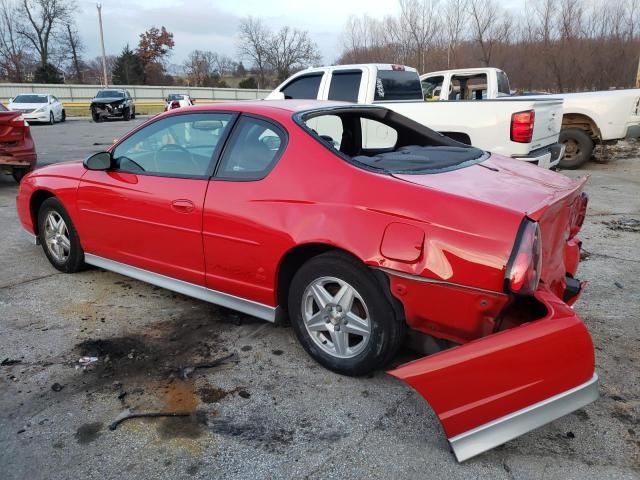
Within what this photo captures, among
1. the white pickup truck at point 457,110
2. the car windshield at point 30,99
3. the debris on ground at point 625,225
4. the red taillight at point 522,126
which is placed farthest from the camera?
the car windshield at point 30,99

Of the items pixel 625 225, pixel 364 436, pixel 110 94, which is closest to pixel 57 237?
pixel 364 436

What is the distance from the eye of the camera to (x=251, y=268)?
333 cm

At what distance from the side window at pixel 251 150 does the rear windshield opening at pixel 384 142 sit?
8.4 inches

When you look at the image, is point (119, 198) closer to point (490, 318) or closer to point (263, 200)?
point (263, 200)

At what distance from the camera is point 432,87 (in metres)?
11.8

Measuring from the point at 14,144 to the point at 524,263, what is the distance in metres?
8.90

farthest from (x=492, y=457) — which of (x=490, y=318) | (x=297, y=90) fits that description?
(x=297, y=90)

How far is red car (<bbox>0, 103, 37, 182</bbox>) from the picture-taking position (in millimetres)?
8688

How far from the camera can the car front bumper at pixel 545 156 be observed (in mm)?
7043

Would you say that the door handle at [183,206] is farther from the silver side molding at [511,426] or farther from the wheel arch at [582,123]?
the wheel arch at [582,123]

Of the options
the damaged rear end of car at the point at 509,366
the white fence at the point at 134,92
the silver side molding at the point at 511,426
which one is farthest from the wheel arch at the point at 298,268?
the white fence at the point at 134,92

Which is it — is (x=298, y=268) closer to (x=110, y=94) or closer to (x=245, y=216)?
(x=245, y=216)

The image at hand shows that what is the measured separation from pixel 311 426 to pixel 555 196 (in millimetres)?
1739

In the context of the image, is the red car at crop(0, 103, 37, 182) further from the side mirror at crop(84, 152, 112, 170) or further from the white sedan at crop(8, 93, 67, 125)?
the white sedan at crop(8, 93, 67, 125)
